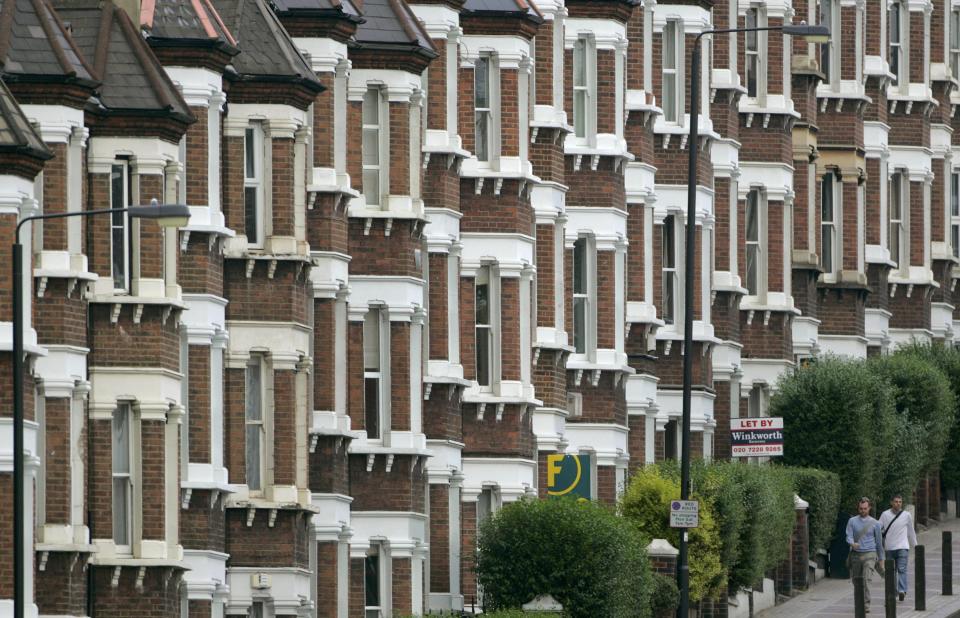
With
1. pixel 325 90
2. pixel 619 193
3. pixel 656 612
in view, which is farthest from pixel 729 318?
pixel 325 90

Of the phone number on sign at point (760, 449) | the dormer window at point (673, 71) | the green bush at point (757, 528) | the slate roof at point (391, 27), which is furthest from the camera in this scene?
the dormer window at point (673, 71)

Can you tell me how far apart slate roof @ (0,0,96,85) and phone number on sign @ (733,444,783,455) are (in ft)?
64.5

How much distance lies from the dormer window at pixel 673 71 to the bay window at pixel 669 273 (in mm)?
2055

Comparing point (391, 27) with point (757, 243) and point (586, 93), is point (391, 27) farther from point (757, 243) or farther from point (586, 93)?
point (757, 243)

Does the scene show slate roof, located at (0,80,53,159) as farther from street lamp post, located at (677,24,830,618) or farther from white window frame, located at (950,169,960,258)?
white window frame, located at (950,169,960,258)

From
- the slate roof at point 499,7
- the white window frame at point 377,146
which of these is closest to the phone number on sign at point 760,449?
the slate roof at point 499,7

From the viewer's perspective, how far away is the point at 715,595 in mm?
74938

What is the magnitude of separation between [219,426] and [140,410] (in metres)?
2.97

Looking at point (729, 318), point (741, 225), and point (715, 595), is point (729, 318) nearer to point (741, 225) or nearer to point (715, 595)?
point (741, 225)

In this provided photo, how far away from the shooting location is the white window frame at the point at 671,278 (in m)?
82.5

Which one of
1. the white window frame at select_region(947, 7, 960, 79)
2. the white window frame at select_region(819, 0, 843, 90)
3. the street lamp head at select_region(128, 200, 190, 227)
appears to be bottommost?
the street lamp head at select_region(128, 200, 190, 227)

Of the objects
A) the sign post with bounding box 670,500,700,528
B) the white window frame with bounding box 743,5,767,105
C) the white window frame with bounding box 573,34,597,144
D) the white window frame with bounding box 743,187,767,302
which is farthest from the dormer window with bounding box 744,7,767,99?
the sign post with bounding box 670,500,700,528

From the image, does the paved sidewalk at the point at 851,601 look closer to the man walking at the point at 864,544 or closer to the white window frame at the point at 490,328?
the man walking at the point at 864,544

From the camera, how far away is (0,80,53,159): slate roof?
5325 centimetres
